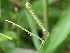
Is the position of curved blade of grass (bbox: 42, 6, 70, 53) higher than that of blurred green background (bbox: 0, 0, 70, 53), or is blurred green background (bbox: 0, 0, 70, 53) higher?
blurred green background (bbox: 0, 0, 70, 53)

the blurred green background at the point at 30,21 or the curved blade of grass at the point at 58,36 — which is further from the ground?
the blurred green background at the point at 30,21

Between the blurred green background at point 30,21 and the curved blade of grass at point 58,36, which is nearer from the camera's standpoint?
the curved blade of grass at point 58,36

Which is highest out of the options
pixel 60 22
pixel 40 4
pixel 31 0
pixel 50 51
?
pixel 31 0

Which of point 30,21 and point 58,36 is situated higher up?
point 30,21

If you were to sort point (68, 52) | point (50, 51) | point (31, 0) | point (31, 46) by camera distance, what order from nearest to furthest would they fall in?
point (50, 51), point (68, 52), point (31, 46), point (31, 0)

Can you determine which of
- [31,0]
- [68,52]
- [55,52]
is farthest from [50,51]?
[31,0]

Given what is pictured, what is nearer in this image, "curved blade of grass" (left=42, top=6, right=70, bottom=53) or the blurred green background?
"curved blade of grass" (left=42, top=6, right=70, bottom=53)

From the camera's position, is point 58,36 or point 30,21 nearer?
point 58,36

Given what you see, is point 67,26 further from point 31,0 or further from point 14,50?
point 31,0
